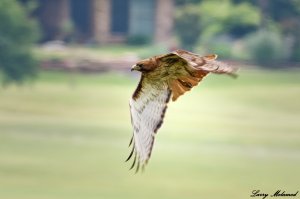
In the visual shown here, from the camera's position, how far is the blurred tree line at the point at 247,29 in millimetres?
22734

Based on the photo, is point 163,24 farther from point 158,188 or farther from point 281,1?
point 158,188

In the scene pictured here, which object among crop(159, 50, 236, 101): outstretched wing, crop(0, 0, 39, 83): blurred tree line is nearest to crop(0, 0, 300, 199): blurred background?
crop(0, 0, 39, 83): blurred tree line

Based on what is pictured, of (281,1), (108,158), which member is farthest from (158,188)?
(281,1)

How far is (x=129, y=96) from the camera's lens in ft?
71.5

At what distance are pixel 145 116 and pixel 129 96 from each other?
15.7m

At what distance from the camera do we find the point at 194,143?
21.3m

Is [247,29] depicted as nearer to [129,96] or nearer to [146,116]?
[129,96]

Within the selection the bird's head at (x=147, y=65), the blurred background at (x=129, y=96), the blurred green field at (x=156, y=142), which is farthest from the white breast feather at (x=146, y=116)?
the blurred background at (x=129, y=96)

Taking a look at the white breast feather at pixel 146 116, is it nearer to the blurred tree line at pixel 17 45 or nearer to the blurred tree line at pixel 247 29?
the blurred tree line at pixel 247 29

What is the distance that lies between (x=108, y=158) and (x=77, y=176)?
195 centimetres

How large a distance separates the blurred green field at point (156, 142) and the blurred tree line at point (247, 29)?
56cm

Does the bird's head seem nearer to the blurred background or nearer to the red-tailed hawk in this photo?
the red-tailed hawk

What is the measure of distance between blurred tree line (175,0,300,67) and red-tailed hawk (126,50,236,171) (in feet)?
52.8

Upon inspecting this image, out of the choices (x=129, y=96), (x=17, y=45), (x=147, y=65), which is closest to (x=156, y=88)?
(x=147, y=65)
